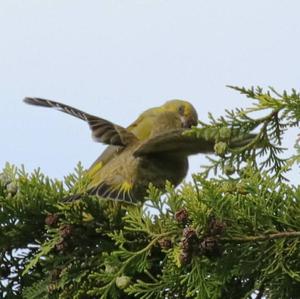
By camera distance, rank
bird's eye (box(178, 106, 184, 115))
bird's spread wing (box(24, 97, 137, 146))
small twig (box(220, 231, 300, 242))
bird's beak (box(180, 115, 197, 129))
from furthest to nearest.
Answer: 1. bird's eye (box(178, 106, 184, 115))
2. bird's beak (box(180, 115, 197, 129))
3. bird's spread wing (box(24, 97, 137, 146))
4. small twig (box(220, 231, 300, 242))

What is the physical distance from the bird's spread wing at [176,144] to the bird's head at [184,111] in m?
1.20

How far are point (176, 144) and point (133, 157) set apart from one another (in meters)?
0.50

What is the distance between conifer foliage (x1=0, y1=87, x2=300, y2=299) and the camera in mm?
2770

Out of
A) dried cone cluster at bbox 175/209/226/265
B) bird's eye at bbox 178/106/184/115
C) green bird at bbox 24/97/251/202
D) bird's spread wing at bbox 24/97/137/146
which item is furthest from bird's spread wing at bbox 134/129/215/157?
bird's eye at bbox 178/106/184/115

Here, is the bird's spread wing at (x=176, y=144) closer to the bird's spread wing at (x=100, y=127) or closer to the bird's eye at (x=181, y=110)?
the bird's spread wing at (x=100, y=127)

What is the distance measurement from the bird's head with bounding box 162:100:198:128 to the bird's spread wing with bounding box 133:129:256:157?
1201 millimetres

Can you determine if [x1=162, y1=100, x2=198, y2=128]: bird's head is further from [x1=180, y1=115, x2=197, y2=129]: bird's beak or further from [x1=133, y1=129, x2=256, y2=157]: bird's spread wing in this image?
[x1=133, y1=129, x2=256, y2=157]: bird's spread wing

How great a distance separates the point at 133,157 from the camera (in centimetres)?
444

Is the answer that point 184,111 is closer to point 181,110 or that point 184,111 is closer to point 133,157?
point 181,110

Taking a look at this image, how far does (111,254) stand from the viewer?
9.99 ft

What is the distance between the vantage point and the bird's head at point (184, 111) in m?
5.49

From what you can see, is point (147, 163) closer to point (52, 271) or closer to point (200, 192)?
point (52, 271)

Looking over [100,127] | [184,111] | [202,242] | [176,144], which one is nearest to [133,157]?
[100,127]

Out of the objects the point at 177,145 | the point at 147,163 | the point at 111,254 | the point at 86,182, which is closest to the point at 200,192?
the point at 111,254
